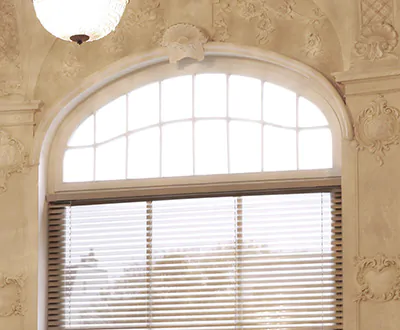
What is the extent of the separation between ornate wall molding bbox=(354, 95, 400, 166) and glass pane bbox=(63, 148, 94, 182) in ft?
5.63

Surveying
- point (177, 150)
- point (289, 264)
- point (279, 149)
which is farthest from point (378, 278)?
point (177, 150)

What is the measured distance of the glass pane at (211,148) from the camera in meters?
5.98

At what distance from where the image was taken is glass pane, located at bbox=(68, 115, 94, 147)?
6.28 m

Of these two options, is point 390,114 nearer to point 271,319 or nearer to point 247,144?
point 247,144

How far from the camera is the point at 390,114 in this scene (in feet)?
18.1

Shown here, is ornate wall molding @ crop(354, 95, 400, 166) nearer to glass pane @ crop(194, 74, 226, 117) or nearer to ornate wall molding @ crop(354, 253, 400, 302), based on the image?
ornate wall molding @ crop(354, 253, 400, 302)

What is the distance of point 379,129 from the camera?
5496 mm

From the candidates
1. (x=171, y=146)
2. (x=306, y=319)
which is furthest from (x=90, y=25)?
(x=306, y=319)

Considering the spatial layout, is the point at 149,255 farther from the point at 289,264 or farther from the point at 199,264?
the point at 289,264

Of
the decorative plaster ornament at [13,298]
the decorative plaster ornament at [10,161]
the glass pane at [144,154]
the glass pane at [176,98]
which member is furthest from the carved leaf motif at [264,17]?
the decorative plaster ornament at [13,298]

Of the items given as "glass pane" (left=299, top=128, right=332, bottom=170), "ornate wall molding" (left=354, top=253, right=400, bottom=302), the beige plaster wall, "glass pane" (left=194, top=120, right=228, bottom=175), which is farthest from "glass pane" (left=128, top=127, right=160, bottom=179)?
"ornate wall molding" (left=354, top=253, right=400, bottom=302)

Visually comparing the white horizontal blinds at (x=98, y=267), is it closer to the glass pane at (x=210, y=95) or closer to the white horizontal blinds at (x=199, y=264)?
the white horizontal blinds at (x=199, y=264)

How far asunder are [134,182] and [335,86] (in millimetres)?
1357

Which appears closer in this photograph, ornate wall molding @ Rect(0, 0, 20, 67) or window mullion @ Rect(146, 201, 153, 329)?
window mullion @ Rect(146, 201, 153, 329)
